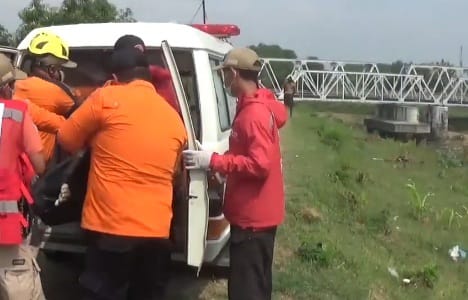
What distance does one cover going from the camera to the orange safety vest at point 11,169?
3.83 meters

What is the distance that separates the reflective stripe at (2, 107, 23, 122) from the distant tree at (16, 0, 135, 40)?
46.0 feet

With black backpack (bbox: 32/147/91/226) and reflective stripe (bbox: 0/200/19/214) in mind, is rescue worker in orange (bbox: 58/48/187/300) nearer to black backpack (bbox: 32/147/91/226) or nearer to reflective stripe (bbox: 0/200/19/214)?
black backpack (bbox: 32/147/91/226)

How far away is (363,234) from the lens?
10.1 m

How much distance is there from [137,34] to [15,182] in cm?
196

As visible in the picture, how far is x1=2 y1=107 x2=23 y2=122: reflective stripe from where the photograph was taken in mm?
3828

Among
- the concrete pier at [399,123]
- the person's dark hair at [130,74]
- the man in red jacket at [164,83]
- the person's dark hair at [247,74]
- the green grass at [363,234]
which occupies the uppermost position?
the person's dark hair at [130,74]

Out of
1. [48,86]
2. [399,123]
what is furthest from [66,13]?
[399,123]

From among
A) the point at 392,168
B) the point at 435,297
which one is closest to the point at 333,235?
the point at 435,297

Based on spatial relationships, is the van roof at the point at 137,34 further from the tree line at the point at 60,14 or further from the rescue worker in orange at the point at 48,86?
the tree line at the point at 60,14

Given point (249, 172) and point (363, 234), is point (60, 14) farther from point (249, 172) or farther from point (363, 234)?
point (249, 172)

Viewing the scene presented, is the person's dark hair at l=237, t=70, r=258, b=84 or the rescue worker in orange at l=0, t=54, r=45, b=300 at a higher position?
the person's dark hair at l=237, t=70, r=258, b=84

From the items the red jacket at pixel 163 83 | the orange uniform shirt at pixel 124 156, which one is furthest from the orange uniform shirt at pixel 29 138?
the red jacket at pixel 163 83

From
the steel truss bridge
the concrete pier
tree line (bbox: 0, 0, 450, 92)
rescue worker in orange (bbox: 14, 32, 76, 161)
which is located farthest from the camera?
the steel truss bridge

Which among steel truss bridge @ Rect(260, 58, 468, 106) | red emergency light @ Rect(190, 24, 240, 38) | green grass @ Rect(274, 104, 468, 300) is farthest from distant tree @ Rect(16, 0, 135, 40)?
steel truss bridge @ Rect(260, 58, 468, 106)
